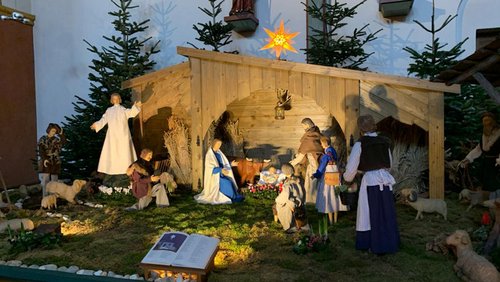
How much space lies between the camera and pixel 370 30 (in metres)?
10.2

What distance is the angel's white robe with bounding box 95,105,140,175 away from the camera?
27.5 ft

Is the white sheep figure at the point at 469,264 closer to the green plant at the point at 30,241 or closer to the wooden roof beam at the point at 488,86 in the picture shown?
the wooden roof beam at the point at 488,86

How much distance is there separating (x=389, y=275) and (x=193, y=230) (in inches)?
115

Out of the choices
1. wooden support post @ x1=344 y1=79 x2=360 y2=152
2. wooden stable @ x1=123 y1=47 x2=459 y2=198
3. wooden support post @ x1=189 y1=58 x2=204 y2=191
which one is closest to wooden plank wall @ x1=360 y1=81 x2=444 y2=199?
wooden stable @ x1=123 y1=47 x2=459 y2=198

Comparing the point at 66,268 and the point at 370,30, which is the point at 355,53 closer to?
the point at 370,30

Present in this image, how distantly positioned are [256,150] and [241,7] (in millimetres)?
3975

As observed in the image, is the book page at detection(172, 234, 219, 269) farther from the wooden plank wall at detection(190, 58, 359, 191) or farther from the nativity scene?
the wooden plank wall at detection(190, 58, 359, 191)

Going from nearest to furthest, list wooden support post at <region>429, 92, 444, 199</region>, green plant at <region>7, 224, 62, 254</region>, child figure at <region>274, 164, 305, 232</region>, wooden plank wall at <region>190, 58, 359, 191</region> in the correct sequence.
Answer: green plant at <region>7, 224, 62, 254</region> < child figure at <region>274, 164, 305, 232</region> < wooden support post at <region>429, 92, 444, 199</region> < wooden plank wall at <region>190, 58, 359, 191</region>

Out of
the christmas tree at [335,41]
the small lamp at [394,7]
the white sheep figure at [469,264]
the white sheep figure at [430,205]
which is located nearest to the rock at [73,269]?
the white sheep figure at [469,264]

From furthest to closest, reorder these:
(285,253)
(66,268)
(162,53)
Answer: (162,53)
(285,253)
(66,268)

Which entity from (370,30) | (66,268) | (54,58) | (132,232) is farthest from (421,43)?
(54,58)

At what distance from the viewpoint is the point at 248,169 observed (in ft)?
30.2

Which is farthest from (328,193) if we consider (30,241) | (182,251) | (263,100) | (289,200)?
(263,100)

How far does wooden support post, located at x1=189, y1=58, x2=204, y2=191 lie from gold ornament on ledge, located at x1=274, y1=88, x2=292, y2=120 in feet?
7.16
